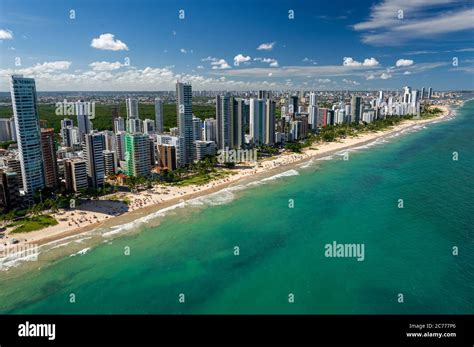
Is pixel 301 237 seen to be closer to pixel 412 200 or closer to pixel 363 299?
pixel 363 299

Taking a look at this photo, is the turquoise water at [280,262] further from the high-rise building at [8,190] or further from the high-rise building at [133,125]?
the high-rise building at [133,125]

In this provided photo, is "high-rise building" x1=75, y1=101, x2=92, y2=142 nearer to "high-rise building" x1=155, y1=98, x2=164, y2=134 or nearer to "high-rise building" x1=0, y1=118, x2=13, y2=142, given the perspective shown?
"high-rise building" x1=0, y1=118, x2=13, y2=142

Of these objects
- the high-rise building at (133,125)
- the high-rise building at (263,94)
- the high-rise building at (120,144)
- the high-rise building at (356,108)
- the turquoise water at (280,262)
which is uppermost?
the high-rise building at (263,94)

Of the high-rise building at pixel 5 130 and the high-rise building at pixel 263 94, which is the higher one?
the high-rise building at pixel 263 94

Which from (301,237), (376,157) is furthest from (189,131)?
(376,157)

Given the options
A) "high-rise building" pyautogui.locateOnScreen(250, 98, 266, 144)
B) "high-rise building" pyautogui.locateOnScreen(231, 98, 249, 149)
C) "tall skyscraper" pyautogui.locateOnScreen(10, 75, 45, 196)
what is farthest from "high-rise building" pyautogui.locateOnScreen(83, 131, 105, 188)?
"high-rise building" pyautogui.locateOnScreen(250, 98, 266, 144)

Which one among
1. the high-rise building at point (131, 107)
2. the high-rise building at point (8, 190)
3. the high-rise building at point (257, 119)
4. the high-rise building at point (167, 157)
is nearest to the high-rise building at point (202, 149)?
the high-rise building at point (167, 157)
